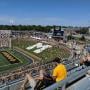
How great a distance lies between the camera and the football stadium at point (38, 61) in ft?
22.9

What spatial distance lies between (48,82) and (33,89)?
2.23ft

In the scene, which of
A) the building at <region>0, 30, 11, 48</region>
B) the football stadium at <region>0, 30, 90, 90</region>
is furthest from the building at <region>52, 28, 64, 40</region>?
the building at <region>0, 30, 11, 48</region>

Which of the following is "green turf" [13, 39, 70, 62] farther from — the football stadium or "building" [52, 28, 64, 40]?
"building" [52, 28, 64, 40]

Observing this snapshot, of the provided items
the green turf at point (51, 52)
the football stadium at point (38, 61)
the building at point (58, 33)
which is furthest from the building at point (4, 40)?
the building at point (58, 33)

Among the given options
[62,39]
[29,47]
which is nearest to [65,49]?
[29,47]

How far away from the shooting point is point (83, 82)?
7445 millimetres

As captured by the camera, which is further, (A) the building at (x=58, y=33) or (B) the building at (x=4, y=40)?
(A) the building at (x=58, y=33)

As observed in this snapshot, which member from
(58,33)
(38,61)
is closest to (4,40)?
(58,33)

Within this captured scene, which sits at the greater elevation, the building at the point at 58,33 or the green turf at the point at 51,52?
the building at the point at 58,33

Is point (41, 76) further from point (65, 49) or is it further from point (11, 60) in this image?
point (65, 49)

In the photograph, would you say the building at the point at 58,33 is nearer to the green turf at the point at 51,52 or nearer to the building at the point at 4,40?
the green turf at the point at 51,52

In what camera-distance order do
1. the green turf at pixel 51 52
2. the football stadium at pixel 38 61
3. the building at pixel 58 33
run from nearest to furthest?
the football stadium at pixel 38 61, the green turf at pixel 51 52, the building at pixel 58 33

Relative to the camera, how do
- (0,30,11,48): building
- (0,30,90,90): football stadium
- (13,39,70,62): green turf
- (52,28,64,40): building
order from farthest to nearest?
(52,28,64,40): building → (0,30,11,48): building → (13,39,70,62): green turf → (0,30,90,90): football stadium

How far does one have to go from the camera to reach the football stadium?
6.98 m
